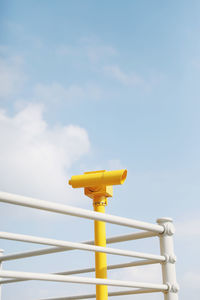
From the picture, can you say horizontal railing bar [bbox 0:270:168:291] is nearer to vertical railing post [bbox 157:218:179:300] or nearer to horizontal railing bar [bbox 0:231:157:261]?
vertical railing post [bbox 157:218:179:300]

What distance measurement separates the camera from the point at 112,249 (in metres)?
2.02

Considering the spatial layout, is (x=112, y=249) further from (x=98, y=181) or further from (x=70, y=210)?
(x=98, y=181)

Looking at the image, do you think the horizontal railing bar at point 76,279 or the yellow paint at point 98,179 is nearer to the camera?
the horizontal railing bar at point 76,279

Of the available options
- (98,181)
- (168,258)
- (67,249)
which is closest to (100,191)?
(98,181)

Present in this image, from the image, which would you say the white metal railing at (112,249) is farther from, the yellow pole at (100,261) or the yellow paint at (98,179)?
the yellow paint at (98,179)

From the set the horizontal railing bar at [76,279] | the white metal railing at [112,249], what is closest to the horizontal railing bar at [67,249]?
the white metal railing at [112,249]

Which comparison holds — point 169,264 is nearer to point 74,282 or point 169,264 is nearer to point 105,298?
point 105,298

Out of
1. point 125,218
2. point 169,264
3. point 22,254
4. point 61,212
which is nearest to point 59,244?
point 61,212

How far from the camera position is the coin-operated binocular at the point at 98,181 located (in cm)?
258

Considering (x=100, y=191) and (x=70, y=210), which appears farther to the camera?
(x=100, y=191)

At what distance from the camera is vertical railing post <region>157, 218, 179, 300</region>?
2.29m

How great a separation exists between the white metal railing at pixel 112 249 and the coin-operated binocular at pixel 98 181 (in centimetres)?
31

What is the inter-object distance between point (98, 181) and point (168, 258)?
631 millimetres

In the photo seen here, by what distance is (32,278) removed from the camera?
1.73m
